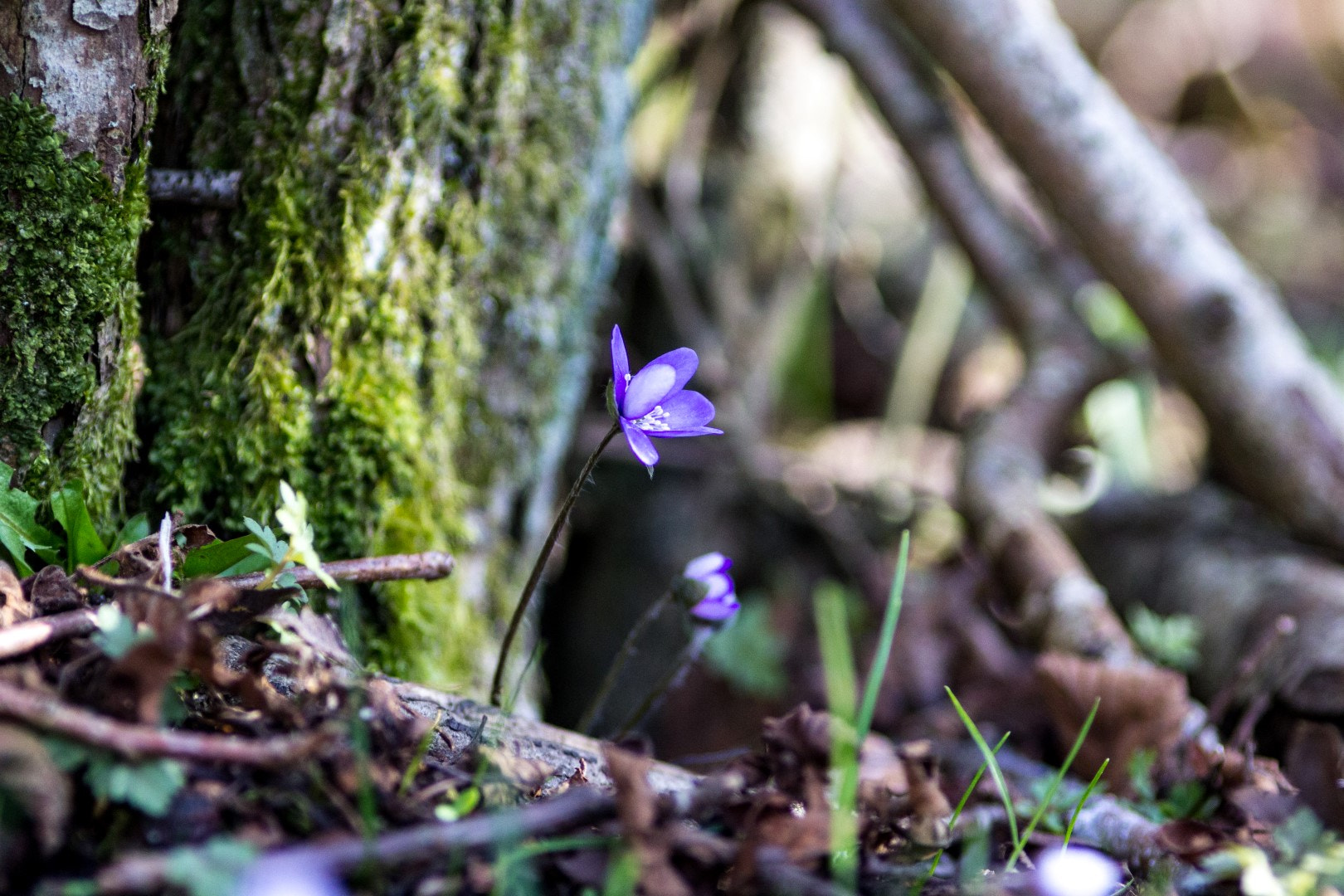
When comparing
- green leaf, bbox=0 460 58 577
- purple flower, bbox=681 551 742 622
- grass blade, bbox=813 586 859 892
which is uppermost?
green leaf, bbox=0 460 58 577

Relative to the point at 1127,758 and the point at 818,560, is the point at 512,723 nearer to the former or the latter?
the point at 1127,758

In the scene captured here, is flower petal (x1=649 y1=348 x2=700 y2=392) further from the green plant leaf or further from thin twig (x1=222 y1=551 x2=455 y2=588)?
the green plant leaf

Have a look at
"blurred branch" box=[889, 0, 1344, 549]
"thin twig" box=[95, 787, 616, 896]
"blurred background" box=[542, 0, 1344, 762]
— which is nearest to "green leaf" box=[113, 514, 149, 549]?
"thin twig" box=[95, 787, 616, 896]

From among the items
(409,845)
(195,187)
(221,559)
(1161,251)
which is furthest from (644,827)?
(1161,251)

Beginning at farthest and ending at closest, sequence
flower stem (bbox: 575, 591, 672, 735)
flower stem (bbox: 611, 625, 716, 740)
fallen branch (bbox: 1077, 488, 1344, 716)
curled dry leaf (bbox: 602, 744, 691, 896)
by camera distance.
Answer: fallen branch (bbox: 1077, 488, 1344, 716)
flower stem (bbox: 611, 625, 716, 740)
flower stem (bbox: 575, 591, 672, 735)
curled dry leaf (bbox: 602, 744, 691, 896)

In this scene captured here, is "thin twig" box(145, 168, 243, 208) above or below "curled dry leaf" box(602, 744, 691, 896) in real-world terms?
above

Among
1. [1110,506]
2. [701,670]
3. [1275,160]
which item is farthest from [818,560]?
[1275,160]

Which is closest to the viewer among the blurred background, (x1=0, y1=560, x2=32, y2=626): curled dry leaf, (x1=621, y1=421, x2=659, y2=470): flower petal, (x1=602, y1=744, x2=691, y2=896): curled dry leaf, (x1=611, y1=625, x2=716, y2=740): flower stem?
(x1=602, y1=744, x2=691, y2=896): curled dry leaf
